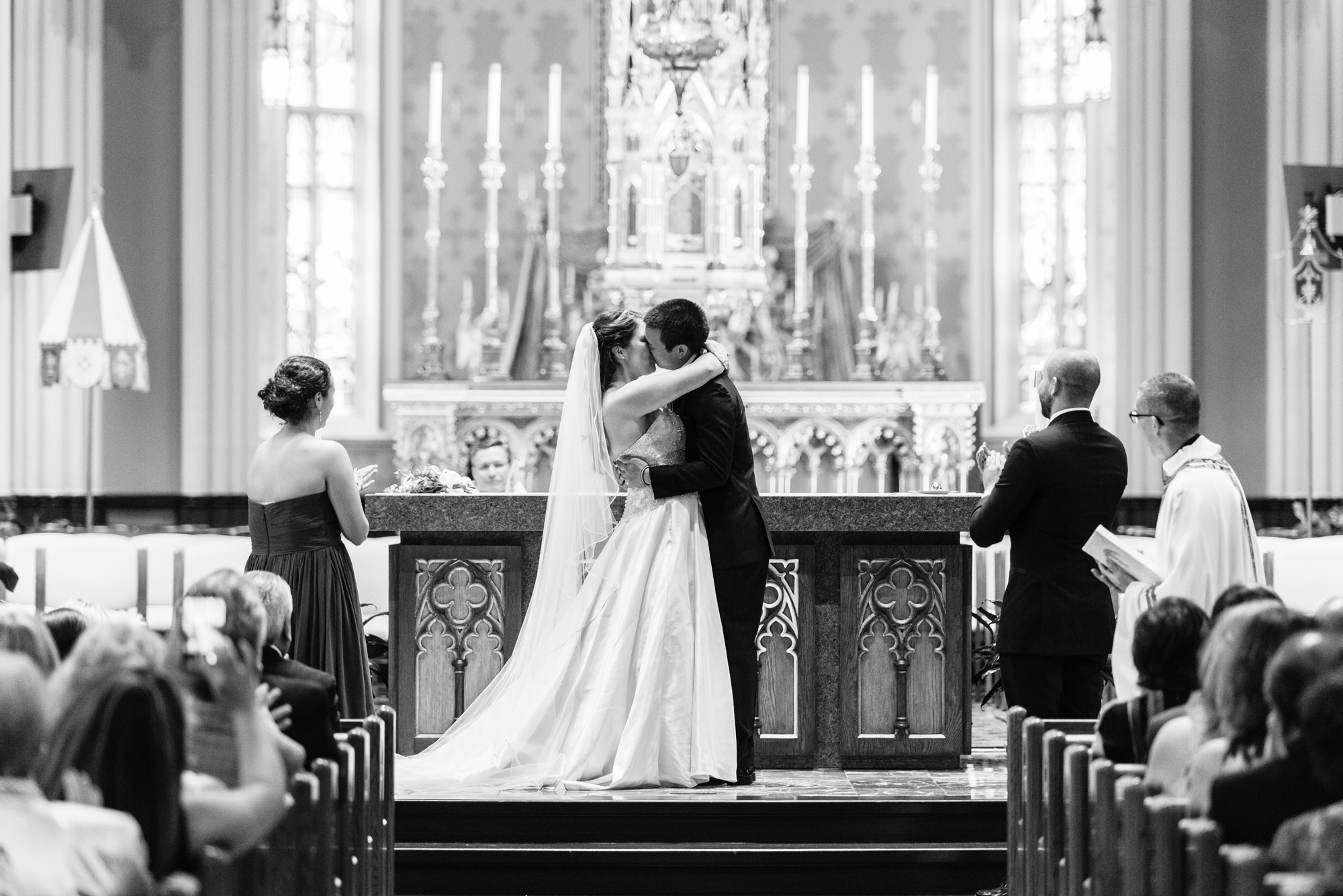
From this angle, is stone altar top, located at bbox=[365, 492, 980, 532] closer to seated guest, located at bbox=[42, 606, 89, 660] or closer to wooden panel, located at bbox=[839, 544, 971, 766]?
wooden panel, located at bbox=[839, 544, 971, 766]

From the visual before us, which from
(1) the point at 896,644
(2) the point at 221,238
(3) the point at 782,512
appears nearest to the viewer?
(3) the point at 782,512

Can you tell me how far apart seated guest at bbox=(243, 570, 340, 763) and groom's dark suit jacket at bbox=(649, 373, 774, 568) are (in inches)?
74.7

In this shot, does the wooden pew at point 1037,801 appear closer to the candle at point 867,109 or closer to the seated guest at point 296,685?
the seated guest at point 296,685

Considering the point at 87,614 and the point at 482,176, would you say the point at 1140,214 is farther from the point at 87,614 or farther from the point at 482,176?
the point at 87,614

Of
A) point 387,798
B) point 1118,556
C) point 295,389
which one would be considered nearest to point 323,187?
point 295,389

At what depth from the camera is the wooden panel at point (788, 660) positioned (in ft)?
21.8

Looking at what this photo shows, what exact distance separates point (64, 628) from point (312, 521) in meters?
1.65

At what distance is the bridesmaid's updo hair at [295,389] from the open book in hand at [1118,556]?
98.4 inches

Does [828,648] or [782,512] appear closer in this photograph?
[782,512]

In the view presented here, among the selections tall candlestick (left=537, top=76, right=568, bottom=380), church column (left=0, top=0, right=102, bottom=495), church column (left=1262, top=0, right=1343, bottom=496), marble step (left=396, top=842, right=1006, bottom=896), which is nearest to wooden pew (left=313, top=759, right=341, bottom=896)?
marble step (left=396, top=842, right=1006, bottom=896)

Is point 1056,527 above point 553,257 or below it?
below

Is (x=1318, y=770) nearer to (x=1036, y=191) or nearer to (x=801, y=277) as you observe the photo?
(x=801, y=277)

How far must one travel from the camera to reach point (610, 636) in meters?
6.14

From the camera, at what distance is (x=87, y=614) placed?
4.54 meters
